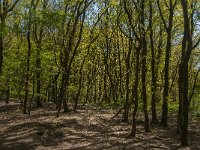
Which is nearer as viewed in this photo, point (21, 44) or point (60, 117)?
point (60, 117)

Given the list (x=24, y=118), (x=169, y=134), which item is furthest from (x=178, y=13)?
(x=24, y=118)

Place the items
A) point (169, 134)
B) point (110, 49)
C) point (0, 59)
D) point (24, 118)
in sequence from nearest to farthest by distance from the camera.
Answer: point (169, 134)
point (24, 118)
point (0, 59)
point (110, 49)

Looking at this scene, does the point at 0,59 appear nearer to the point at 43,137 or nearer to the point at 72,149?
the point at 43,137

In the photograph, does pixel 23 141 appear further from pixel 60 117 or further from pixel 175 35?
pixel 175 35

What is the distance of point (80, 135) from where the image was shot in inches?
769

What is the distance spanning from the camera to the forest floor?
1716 centimetres

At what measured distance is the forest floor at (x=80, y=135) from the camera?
56.3ft

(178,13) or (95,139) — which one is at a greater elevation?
(178,13)

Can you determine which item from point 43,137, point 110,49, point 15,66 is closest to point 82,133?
point 43,137

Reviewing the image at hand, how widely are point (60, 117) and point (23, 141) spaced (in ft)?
23.7

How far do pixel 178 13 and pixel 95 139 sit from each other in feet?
49.8

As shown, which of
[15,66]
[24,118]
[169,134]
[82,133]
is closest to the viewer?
[82,133]

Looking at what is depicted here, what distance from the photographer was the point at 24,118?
955 inches

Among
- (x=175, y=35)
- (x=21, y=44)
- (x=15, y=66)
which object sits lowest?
(x=15, y=66)
